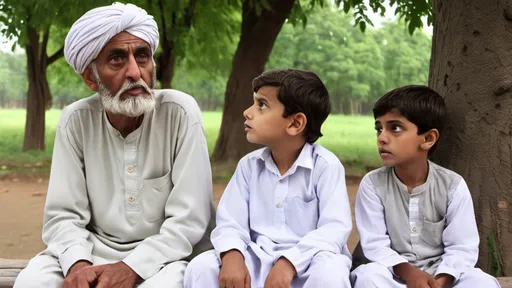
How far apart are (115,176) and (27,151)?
1428cm

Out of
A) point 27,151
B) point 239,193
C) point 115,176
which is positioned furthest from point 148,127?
point 27,151

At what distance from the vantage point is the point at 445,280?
3045 millimetres

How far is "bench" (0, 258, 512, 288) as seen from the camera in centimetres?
330

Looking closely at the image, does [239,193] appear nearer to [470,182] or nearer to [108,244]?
[108,244]

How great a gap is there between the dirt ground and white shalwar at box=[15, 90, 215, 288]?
365cm

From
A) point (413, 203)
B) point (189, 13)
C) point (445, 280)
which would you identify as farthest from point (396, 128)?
point (189, 13)

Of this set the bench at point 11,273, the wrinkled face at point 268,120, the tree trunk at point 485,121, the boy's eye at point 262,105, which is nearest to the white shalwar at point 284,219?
the wrinkled face at point 268,120

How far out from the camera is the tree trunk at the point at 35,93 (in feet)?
54.2

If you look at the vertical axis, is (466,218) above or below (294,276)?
above

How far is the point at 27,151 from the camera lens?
1672 cm

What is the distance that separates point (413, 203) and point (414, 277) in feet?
1.30

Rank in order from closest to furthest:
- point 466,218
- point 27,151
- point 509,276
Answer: point 466,218
point 509,276
point 27,151

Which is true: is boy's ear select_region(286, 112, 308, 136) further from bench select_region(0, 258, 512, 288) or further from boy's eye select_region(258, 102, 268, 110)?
bench select_region(0, 258, 512, 288)

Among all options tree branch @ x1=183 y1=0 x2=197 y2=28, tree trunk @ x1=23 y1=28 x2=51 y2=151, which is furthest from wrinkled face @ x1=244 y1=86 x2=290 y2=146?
tree trunk @ x1=23 y1=28 x2=51 y2=151
